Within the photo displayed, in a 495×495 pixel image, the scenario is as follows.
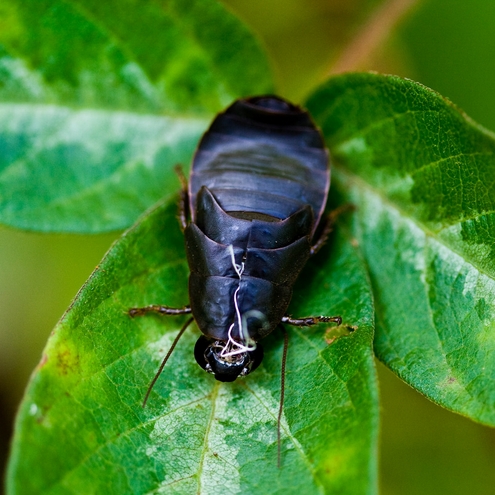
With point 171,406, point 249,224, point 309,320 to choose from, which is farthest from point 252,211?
point 171,406

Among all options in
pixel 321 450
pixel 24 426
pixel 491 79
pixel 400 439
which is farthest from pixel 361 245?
pixel 491 79

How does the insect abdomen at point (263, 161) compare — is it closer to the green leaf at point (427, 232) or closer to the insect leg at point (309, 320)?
the green leaf at point (427, 232)

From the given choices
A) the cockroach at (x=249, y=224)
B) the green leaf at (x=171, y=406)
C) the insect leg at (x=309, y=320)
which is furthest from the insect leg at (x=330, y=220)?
the insect leg at (x=309, y=320)

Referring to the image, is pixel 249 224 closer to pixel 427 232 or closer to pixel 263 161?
pixel 263 161

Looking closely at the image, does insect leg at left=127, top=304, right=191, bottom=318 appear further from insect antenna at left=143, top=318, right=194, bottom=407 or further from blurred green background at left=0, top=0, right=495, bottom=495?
blurred green background at left=0, top=0, right=495, bottom=495

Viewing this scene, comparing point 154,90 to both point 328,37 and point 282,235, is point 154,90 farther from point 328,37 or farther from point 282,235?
point 328,37

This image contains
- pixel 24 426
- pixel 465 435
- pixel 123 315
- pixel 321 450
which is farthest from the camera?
pixel 465 435

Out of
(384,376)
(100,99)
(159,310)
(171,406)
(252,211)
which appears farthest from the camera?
(384,376)
